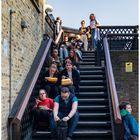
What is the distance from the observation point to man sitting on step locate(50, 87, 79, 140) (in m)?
9.35

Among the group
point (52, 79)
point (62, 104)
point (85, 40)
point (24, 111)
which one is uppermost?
point (85, 40)

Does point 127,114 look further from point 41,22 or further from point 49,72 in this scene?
point 41,22

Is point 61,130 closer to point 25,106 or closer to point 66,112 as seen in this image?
point 66,112

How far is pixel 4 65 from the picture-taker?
29.6ft

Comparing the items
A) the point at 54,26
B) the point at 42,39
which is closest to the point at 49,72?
the point at 42,39

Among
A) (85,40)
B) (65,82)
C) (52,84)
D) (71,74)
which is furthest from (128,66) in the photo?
(65,82)

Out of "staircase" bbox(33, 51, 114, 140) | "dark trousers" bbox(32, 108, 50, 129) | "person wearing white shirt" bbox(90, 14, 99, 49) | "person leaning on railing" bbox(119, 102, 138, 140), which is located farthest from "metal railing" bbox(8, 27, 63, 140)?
"person wearing white shirt" bbox(90, 14, 99, 49)

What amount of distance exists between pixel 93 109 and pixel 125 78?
5.66 metres

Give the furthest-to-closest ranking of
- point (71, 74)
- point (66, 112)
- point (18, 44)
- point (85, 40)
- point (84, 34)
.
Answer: point (84, 34) → point (85, 40) → point (71, 74) → point (18, 44) → point (66, 112)

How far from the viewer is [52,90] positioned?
1117 cm

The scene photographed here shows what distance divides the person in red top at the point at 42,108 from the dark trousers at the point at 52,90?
0.83 metres

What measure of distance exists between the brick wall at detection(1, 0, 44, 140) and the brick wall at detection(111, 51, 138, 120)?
3.68 m

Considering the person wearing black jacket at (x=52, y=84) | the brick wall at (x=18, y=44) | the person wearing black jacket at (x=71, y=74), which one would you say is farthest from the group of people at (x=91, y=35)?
the person wearing black jacket at (x=52, y=84)

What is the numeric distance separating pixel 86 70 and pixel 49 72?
2.82 meters
